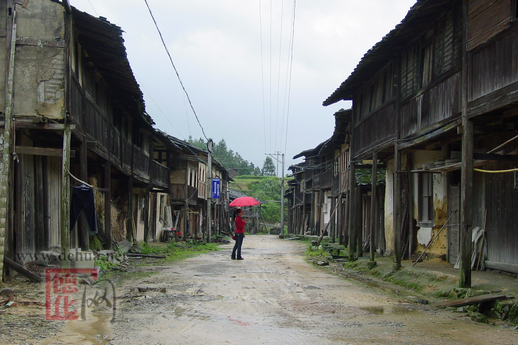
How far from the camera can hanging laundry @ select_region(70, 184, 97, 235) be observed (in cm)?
1188

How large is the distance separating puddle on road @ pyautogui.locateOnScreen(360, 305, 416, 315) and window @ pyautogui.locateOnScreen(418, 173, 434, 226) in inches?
264

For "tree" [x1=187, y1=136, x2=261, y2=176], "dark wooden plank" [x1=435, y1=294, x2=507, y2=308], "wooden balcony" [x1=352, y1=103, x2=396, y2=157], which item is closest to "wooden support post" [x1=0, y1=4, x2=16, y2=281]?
"dark wooden plank" [x1=435, y1=294, x2=507, y2=308]

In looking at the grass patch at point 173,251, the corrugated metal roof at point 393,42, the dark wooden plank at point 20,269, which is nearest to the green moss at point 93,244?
the grass patch at point 173,251

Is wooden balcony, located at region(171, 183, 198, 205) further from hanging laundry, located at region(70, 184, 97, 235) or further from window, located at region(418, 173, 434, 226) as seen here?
hanging laundry, located at region(70, 184, 97, 235)

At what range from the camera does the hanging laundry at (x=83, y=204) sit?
1188 centimetres

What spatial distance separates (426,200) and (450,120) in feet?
17.2

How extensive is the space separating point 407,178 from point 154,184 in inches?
587

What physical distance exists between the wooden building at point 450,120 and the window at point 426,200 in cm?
3

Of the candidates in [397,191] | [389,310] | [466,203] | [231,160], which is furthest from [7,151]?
[231,160]

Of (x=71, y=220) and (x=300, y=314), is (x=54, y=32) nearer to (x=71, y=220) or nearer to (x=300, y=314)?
(x=71, y=220)

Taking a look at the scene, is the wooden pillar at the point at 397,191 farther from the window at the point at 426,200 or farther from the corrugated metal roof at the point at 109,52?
the corrugated metal roof at the point at 109,52

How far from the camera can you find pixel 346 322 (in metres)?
6.93

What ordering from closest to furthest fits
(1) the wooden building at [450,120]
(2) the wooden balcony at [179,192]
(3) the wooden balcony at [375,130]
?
1. (1) the wooden building at [450,120]
2. (3) the wooden balcony at [375,130]
3. (2) the wooden balcony at [179,192]

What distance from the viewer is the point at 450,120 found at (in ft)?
33.7
